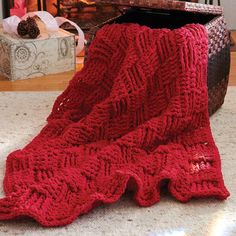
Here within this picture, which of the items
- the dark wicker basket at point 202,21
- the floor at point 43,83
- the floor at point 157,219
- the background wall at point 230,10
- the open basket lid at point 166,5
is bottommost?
the floor at point 43,83

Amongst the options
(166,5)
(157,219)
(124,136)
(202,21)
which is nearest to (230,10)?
(202,21)

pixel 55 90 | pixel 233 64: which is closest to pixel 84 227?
pixel 55 90

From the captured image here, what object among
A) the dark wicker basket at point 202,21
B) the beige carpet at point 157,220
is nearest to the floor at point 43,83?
the dark wicker basket at point 202,21

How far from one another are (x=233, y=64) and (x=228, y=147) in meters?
0.88

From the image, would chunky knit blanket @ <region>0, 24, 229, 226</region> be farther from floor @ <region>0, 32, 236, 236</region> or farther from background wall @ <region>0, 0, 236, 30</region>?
background wall @ <region>0, 0, 236, 30</region>

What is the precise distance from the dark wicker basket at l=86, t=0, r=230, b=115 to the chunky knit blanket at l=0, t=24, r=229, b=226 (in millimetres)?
88

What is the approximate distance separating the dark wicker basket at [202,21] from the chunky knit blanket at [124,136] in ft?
0.29

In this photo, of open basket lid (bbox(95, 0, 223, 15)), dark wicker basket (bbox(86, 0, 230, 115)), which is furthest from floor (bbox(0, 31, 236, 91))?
open basket lid (bbox(95, 0, 223, 15))

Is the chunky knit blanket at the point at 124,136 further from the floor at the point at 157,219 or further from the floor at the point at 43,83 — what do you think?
the floor at the point at 43,83

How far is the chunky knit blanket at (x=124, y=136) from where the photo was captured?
1.30 meters

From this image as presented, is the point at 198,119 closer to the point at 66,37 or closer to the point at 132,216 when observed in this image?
the point at 132,216

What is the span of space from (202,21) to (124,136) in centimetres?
58

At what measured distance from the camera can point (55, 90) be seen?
2117 mm

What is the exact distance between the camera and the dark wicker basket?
168 centimetres
